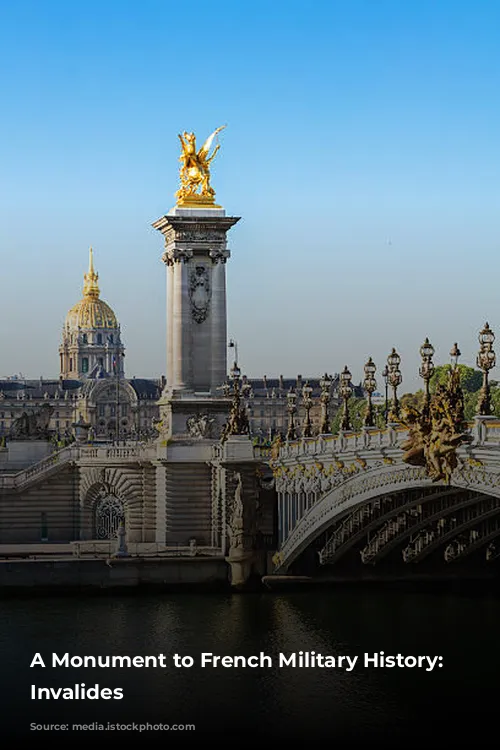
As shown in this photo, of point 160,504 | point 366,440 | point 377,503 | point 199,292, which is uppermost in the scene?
point 199,292

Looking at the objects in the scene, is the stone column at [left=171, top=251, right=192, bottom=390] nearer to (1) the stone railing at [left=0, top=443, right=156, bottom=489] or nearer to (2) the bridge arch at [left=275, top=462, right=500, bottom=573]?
(1) the stone railing at [left=0, top=443, right=156, bottom=489]

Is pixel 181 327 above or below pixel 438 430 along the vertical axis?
above

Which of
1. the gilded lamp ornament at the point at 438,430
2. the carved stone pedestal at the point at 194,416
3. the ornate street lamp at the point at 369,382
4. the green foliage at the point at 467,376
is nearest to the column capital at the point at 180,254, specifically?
the carved stone pedestal at the point at 194,416

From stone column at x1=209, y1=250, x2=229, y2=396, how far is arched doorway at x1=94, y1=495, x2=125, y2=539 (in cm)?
757

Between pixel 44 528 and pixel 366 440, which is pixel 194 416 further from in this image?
pixel 366 440

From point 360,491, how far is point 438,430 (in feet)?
35.8

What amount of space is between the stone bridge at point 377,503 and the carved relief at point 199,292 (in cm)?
1137

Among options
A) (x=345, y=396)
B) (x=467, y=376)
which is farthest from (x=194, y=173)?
(x=467, y=376)

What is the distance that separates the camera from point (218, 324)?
283 feet

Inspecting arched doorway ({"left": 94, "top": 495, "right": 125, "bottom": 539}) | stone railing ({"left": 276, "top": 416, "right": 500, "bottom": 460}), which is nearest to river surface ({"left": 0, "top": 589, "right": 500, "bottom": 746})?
stone railing ({"left": 276, "top": 416, "right": 500, "bottom": 460})

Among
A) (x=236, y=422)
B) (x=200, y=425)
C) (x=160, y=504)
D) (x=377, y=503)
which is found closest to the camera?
(x=377, y=503)

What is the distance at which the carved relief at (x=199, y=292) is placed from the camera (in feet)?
282

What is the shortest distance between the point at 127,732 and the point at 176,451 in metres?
35.8

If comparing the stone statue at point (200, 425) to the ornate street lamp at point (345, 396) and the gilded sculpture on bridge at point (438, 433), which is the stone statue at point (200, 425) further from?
the gilded sculpture on bridge at point (438, 433)
